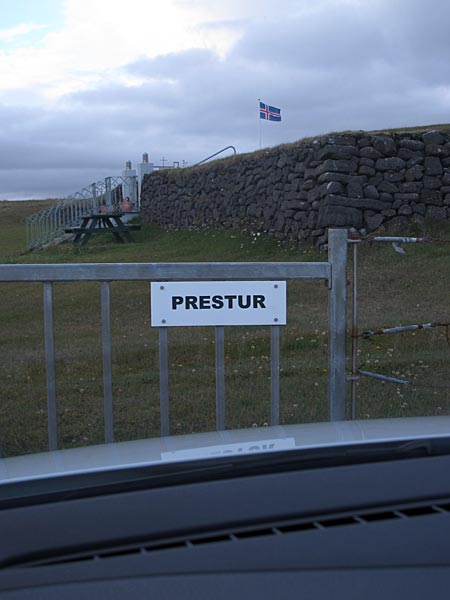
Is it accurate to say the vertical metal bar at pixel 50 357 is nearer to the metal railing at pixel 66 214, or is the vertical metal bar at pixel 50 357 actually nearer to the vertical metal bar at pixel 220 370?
the vertical metal bar at pixel 220 370

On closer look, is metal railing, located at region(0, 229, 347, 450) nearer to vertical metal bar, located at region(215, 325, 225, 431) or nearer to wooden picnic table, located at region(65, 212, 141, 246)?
vertical metal bar, located at region(215, 325, 225, 431)

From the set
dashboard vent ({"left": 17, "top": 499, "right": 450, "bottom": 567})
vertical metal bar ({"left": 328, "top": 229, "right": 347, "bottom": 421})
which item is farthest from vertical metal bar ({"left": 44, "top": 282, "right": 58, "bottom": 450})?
dashboard vent ({"left": 17, "top": 499, "right": 450, "bottom": 567})

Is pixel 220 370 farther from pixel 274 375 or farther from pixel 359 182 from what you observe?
pixel 359 182

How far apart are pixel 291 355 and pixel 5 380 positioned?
2679 millimetres

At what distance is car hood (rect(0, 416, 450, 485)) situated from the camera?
6.31 feet

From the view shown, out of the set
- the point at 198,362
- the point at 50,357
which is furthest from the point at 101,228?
the point at 50,357

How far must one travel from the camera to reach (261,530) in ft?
4.98

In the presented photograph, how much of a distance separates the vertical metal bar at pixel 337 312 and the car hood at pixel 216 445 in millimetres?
1793

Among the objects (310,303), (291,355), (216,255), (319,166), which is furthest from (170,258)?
(291,355)

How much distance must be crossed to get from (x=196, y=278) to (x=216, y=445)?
210cm

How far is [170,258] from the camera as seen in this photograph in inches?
681

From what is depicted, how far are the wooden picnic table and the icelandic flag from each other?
5109 millimetres

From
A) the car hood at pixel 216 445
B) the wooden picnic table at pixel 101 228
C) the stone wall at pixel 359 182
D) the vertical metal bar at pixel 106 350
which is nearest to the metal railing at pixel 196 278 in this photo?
the vertical metal bar at pixel 106 350

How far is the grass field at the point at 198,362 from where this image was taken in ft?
19.2
